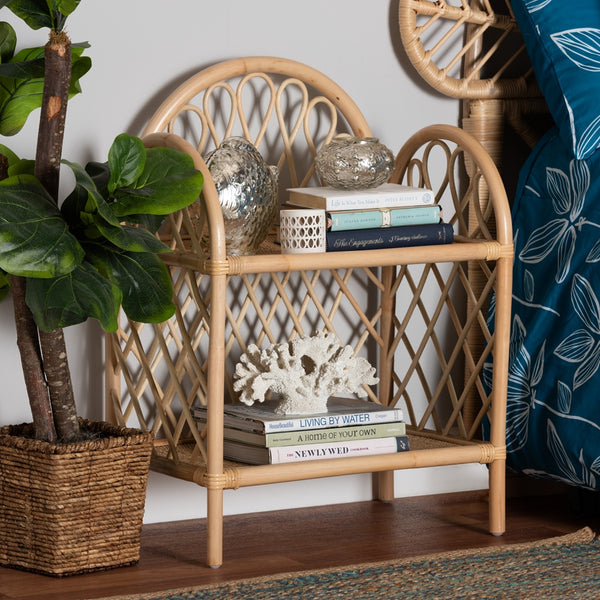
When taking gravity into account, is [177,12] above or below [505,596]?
above

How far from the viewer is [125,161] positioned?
1.54m

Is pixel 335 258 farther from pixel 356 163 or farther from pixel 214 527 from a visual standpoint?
pixel 214 527

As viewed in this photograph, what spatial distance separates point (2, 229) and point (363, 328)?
33.9 inches

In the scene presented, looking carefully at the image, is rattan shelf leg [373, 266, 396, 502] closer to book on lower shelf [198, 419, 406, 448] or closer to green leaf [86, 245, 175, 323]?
book on lower shelf [198, 419, 406, 448]

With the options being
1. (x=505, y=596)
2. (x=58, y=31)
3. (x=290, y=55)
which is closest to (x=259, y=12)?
(x=290, y=55)

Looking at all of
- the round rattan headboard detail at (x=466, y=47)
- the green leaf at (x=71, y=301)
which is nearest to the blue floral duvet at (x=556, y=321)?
the round rattan headboard detail at (x=466, y=47)

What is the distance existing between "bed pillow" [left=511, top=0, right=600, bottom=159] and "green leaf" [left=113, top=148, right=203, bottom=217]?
0.72 metres

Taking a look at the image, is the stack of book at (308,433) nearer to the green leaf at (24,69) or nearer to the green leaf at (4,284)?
the green leaf at (4,284)

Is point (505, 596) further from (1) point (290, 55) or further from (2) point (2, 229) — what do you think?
(1) point (290, 55)

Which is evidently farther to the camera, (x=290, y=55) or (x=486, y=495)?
(x=486, y=495)

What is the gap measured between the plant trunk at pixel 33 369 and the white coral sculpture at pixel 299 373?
302 millimetres

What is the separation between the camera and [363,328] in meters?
2.11

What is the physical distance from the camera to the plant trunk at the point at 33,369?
161 cm

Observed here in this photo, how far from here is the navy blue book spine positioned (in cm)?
170
